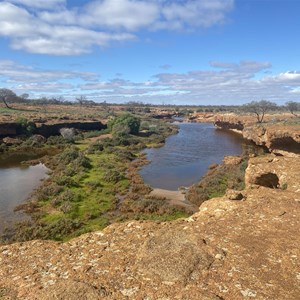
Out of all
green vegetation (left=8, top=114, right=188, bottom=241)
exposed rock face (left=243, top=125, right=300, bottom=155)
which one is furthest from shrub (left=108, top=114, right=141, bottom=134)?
exposed rock face (left=243, top=125, right=300, bottom=155)

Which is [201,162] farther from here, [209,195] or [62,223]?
[62,223]

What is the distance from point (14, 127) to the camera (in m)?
56.0

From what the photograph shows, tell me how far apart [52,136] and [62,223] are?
41170 mm

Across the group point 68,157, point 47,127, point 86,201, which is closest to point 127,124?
point 47,127

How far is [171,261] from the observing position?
7.84 m

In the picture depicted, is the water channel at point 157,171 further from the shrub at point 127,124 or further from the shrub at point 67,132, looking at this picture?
the shrub at point 67,132

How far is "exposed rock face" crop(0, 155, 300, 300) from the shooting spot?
6785 millimetres

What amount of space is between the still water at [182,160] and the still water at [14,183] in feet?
37.5

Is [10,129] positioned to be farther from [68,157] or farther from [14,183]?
[14,183]

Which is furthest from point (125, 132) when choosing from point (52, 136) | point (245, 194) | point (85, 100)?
point (85, 100)

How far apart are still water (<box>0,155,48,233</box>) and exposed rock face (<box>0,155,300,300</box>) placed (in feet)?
45.7

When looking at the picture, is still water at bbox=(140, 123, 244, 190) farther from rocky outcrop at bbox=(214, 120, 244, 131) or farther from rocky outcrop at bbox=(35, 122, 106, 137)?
rocky outcrop at bbox=(214, 120, 244, 131)

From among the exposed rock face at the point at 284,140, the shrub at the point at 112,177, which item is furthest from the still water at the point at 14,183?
the exposed rock face at the point at 284,140

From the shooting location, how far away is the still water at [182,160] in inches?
1326
